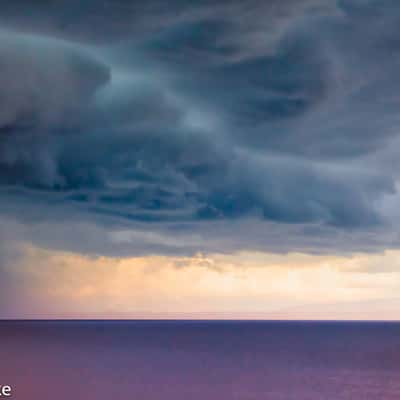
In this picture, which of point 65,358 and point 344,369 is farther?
point 65,358

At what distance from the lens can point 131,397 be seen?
5559 cm

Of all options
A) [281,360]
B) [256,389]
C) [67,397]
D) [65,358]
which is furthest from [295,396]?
[65,358]

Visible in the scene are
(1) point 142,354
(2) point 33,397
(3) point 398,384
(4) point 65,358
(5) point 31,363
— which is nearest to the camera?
(2) point 33,397

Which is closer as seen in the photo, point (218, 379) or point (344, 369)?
point (218, 379)

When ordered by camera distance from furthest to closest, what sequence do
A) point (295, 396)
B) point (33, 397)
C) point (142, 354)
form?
1. point (142, 354)
2. point (295, 396)
3. point (33, 397)

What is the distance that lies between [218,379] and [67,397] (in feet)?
73.5

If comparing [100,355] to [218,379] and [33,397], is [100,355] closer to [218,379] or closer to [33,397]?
[218,379]

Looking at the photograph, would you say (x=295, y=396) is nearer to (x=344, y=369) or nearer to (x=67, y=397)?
(x=67, y=397)

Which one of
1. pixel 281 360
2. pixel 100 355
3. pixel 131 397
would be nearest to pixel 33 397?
pixel 131 397

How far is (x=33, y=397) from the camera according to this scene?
52938 millimetres

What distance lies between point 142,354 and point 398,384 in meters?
53.0

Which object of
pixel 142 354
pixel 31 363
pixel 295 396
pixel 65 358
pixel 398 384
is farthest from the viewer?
pixel 142 354

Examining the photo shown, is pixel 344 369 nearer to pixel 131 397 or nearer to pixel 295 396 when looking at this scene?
pixel 295 396

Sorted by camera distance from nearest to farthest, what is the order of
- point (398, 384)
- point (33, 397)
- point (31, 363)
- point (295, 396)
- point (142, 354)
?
1. point (33, 397)
2. point (295, 396)
3. point (398, 384)
4. point (31, 363)
5. point (142, 354)
